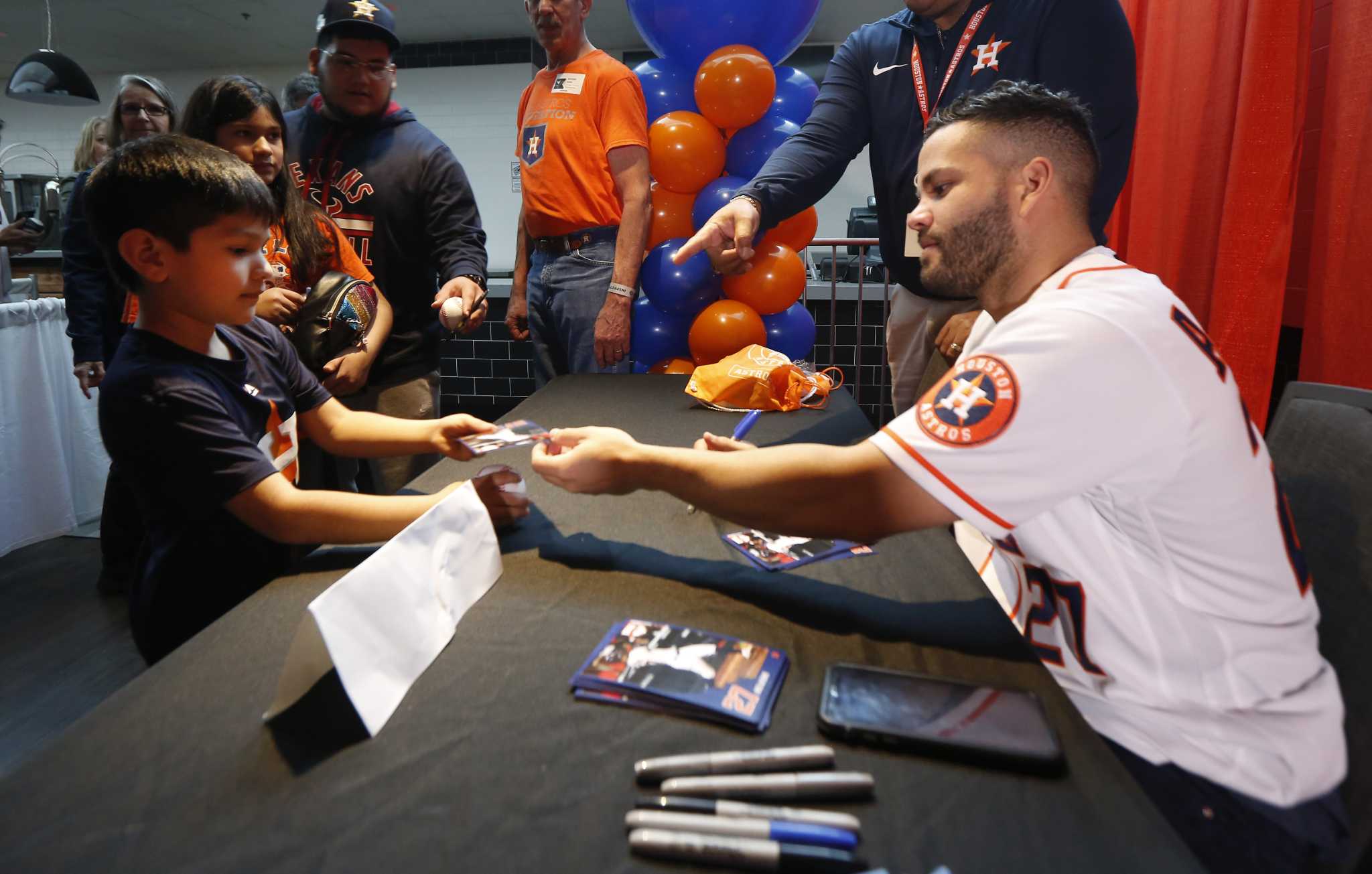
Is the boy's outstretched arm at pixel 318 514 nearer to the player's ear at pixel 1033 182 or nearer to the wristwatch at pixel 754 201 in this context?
the player's ear at pixel 1033 182

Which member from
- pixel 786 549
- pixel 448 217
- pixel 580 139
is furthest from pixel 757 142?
pixel 786 549

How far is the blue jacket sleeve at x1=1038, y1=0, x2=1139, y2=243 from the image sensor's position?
5.78ft

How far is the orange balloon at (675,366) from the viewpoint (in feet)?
9.38

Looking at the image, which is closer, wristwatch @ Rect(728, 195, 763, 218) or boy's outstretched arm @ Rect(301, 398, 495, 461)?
boy's outstretched arm @ Rect(301, 398, 495, 461)

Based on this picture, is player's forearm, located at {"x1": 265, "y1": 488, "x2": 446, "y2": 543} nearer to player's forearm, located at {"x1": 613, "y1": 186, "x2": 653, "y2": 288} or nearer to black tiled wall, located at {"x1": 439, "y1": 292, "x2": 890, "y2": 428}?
player's forearm, located at {"x1": 613, "y1": 186, "x2": 653, "y2": 288}

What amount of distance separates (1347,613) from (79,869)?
117 cm

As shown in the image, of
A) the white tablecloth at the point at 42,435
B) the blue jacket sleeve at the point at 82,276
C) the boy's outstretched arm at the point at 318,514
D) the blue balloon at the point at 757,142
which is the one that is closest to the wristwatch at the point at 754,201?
the blue balloon at the point at 757,142

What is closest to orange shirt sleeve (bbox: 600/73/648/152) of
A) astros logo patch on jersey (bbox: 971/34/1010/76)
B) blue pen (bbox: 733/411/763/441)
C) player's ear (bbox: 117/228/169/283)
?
astros logo patch on jersey (bbox: 971/34/1010/76)

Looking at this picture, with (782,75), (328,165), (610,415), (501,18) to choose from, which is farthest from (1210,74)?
(501,18)

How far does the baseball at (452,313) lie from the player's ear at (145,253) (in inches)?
31.3

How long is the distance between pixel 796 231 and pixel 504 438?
6.29 ft

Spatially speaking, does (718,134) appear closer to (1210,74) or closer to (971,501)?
(1210,74)

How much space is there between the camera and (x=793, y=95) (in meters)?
2.88

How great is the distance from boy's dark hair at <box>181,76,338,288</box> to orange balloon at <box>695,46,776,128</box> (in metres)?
1.43
